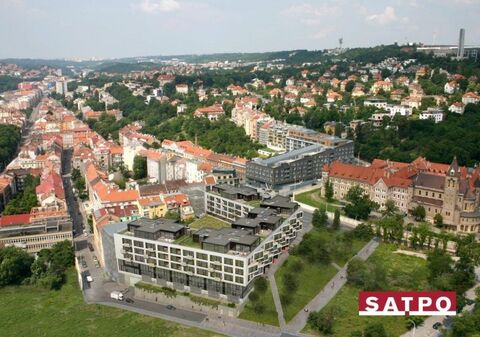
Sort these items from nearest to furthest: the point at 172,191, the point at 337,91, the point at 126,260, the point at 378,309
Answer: the point at 378,309
the point at 126,260
the point at 172,191
the point at 337,91

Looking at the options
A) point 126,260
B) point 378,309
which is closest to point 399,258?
point 126,260

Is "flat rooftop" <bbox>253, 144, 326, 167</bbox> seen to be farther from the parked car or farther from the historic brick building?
the parked car

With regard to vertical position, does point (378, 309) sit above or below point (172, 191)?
above

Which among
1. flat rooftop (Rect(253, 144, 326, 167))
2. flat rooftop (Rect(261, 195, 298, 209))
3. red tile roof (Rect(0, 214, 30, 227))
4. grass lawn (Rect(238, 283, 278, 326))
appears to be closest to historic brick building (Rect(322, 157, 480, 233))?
flat rooftop (Rect(253, 144, 326, 167))

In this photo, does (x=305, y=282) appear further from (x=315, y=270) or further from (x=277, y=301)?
(x=277, y=301)

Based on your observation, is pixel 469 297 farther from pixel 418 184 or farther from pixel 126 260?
pixel 126 260

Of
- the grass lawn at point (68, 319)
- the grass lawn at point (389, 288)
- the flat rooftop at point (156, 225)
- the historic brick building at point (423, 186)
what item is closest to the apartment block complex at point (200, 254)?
the flat rooftop at point (156, 225)

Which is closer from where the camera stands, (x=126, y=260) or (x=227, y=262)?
(x=227, y=262)
